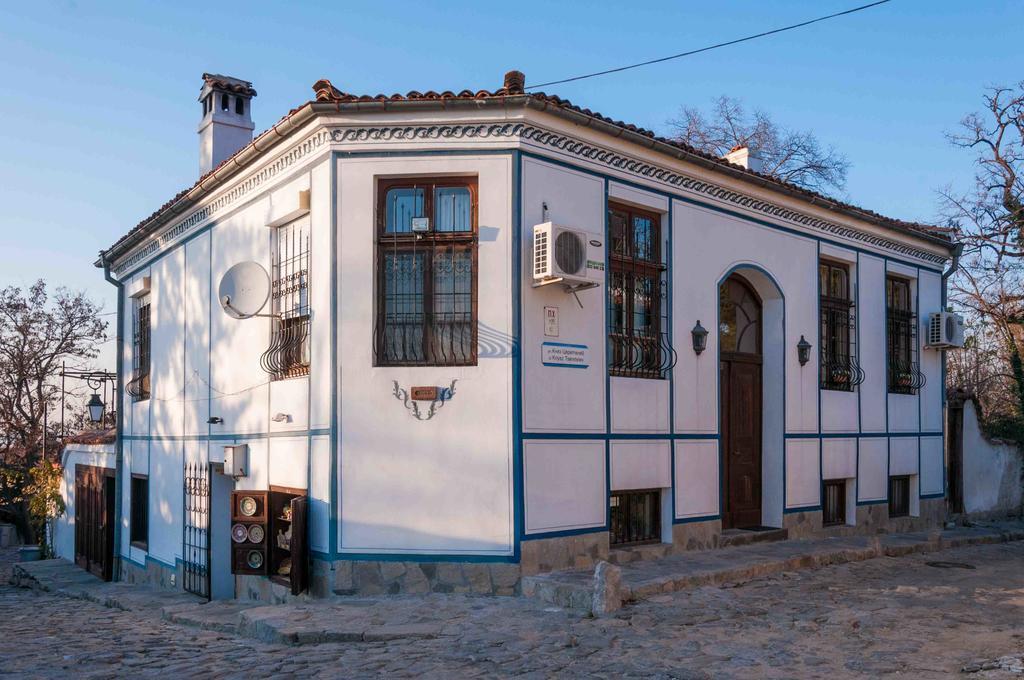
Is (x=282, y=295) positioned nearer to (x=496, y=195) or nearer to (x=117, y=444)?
(x=496, y=195)

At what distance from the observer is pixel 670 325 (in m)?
10.9

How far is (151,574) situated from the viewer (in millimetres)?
14602

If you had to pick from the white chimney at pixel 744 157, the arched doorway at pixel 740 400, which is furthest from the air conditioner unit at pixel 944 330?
the white chimney at pixel 744 157

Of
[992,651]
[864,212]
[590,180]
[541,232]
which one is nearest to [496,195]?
[541,232]

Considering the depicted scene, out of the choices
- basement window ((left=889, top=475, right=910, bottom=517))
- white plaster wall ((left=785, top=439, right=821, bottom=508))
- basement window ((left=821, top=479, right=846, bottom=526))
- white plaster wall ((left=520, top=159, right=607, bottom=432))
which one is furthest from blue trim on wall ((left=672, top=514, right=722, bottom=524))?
basement window ((left=889, top=475, right=910, bottom=517))

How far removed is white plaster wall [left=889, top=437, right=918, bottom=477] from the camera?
1436 centimetres

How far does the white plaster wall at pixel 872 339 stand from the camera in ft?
45.5

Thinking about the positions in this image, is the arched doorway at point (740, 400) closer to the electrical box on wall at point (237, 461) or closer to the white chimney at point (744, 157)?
the white chimney at point (744, 157)

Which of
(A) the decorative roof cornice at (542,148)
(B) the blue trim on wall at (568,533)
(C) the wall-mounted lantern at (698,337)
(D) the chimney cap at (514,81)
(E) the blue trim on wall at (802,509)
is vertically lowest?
(E) the blue trim on wall at (802,509)

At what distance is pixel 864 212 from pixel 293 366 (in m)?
8.57

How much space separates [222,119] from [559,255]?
8.28m

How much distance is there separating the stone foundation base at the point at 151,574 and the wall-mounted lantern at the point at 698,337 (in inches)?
315

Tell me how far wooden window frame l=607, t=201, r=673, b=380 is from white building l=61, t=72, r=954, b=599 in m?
0.03

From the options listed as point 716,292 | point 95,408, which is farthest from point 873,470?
point 95,408
